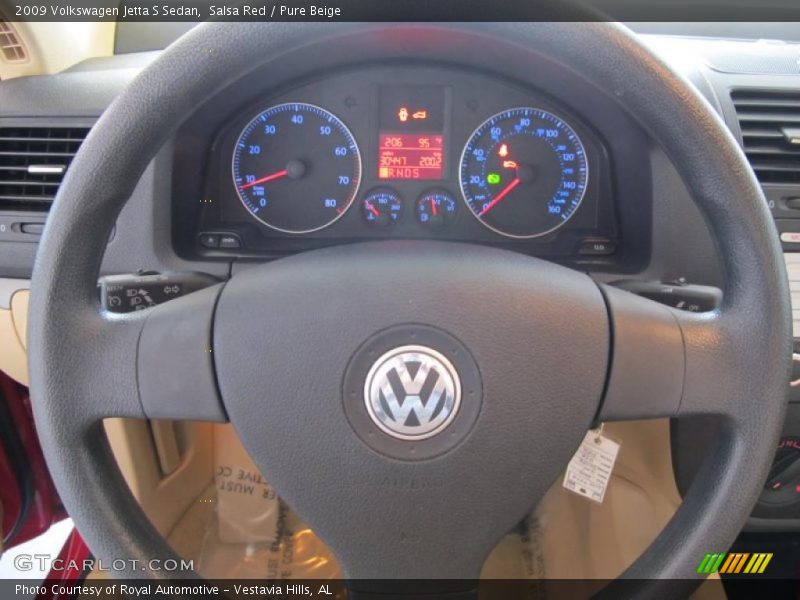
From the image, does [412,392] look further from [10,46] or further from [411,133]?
[10,46]

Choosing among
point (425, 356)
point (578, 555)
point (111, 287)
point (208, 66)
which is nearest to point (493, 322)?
point (425, 356)

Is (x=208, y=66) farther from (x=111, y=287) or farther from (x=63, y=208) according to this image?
(x=111, y=287)

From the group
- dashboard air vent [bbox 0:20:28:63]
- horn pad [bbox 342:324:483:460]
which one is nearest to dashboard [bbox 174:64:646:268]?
dashboard air vent [bbox 0:20:28:63]

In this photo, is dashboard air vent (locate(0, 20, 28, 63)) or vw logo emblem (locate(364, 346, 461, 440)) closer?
vw logo emblem (locate(364, 346, 461, 440))

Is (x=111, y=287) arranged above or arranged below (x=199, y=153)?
below

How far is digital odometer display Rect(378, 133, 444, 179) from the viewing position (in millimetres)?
1338

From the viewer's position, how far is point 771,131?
4.18ft

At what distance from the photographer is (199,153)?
1.26 m

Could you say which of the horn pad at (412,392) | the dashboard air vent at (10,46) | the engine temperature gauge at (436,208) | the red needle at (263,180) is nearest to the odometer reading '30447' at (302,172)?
the red needle at (263,180)

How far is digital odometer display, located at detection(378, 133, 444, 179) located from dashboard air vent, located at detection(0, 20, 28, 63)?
709mm

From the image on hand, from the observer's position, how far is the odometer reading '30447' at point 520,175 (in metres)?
1.32

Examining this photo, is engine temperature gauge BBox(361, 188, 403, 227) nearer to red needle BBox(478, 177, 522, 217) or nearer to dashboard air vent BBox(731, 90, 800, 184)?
red needle BBox(478, 177, 522, 217)

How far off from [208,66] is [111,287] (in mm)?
332

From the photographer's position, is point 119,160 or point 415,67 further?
point 415,67
